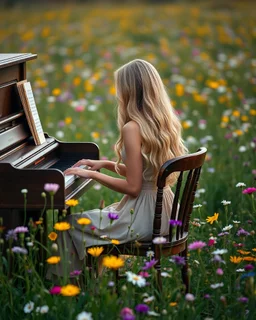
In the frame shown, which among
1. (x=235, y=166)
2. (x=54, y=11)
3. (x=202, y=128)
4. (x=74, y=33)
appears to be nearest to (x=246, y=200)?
(x=235, y=166)

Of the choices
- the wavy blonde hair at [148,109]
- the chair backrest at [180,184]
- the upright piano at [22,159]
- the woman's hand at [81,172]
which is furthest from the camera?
the woman's hand at [81,172]

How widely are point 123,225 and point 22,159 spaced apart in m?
0.66

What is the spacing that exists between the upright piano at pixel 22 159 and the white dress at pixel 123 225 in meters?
0.19

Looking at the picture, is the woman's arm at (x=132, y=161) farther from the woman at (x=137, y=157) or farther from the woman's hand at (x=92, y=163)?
the woman's hand at (x=92, y=163)

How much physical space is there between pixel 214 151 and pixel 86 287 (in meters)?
3.49

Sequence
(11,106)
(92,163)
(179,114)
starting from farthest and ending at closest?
(179,114), (11,106), (92,163)

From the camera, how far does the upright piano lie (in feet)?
11.8

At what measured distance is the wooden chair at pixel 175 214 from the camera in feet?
11.4

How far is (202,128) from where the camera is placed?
7363 mm

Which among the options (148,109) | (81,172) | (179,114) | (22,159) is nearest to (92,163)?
(81,172)

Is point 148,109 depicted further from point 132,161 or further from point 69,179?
point 69,179

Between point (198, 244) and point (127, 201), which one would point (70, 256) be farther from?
point (198, 244)

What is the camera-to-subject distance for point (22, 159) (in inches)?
153

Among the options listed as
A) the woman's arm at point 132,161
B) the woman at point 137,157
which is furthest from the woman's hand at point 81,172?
the woman's arm at point 132,161
